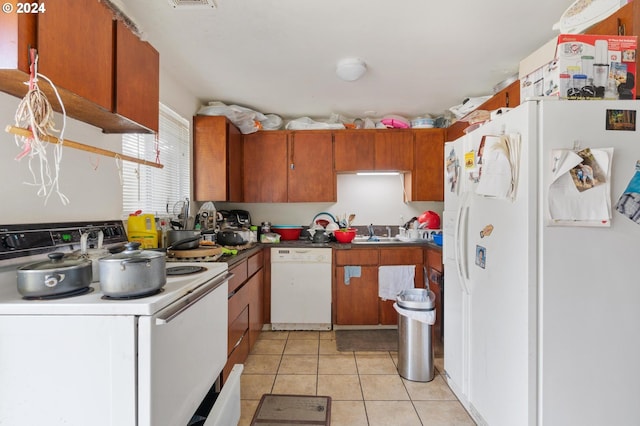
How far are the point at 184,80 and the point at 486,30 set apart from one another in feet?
7.69

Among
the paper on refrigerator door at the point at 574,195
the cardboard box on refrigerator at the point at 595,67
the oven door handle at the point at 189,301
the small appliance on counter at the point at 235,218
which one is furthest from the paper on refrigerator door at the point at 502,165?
the small appliance on counter at the point at 235,218

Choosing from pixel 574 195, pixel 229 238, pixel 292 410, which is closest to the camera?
pixel 574 195

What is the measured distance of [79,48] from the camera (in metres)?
1.14

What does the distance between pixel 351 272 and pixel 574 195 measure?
7.04 ft

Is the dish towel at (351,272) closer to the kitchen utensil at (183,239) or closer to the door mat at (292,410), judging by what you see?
the door mat at (292,410)

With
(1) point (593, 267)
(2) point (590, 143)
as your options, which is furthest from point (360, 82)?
(1) point (593, 267)

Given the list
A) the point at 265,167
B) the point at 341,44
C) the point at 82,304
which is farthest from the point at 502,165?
the point at 265,167

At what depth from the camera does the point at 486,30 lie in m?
1.94

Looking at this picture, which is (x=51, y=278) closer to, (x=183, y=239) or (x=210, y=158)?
(x=183, y=239)

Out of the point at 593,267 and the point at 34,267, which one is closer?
the point at 34,267

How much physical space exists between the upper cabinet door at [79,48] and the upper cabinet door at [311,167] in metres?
2.25

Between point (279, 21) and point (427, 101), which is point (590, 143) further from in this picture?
point (427, 101)

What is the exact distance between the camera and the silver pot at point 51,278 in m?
0.95

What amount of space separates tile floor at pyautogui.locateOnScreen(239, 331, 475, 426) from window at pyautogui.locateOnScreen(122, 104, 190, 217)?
1486 millimetres
